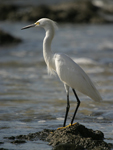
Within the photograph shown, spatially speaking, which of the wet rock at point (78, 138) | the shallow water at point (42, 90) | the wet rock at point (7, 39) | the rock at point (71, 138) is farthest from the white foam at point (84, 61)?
the wet rock at point (78, 138)

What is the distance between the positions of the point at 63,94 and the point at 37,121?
209 centimetres

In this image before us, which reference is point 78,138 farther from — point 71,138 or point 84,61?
point 84,61

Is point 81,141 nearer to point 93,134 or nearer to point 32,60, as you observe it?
point 93,134

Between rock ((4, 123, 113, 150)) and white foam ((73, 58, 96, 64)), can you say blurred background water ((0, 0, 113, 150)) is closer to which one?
white foam ((73, 58, 96, 64))

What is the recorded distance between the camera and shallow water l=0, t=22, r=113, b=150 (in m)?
5.06

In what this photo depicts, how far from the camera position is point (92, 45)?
15453mm

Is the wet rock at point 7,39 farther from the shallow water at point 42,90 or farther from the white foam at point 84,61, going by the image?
the white foam at point 84,61

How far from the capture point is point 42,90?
7.56 m

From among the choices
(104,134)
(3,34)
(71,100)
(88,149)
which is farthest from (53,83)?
(3,34)

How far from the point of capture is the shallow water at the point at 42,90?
16.6 ft

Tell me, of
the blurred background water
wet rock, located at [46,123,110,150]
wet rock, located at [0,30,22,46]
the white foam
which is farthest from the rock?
wet rock, located at [0,30,22,46]

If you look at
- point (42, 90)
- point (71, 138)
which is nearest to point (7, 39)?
point (42, 90)

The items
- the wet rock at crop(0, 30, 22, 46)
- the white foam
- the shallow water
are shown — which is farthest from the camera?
the wet rock at crop(0, 30, 22, 46)

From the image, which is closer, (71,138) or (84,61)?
(71,138)
